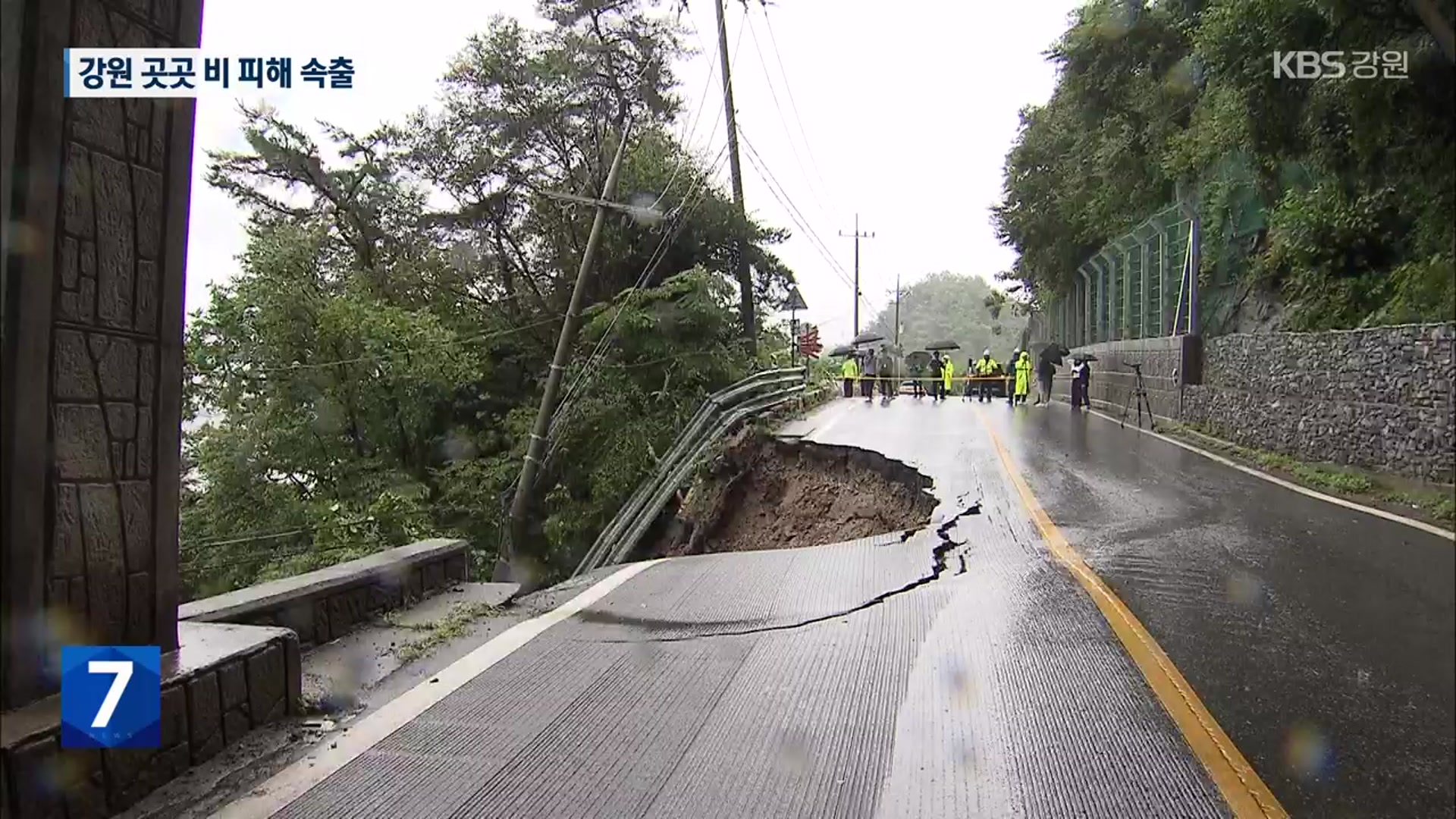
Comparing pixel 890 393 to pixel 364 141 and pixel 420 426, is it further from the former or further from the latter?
pixel 364 141

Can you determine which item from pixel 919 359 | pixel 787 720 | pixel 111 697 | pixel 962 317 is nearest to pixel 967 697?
pixel 787 720

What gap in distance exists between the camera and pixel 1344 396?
201 centimetres

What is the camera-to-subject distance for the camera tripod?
5289mm

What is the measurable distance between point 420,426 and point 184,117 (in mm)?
18644

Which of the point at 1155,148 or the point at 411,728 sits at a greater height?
the point at 1155,148

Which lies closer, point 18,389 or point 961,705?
point 18,389

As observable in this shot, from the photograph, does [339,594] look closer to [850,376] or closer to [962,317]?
[850,376]

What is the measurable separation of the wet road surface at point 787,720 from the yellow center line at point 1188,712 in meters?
0.06

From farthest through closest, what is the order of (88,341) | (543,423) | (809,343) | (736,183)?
(809,343) < (736,183) < (543,423) < (88,341)

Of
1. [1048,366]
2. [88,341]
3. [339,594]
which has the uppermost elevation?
[1048,366]

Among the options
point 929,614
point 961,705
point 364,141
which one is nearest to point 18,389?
point 961,705

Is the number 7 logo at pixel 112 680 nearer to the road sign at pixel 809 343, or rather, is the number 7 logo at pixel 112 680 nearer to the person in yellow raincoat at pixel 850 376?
the road sign at pixel 809 343

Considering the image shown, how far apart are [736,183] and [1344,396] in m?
19.4

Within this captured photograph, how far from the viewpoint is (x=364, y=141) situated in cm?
2122
